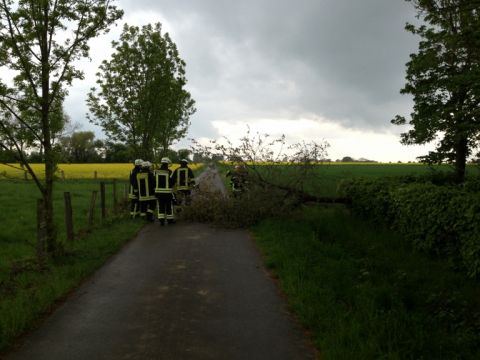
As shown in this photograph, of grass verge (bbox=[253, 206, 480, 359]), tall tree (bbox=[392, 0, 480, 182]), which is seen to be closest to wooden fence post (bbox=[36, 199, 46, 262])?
grass verge (bbox=[253, 206, 480, 359])

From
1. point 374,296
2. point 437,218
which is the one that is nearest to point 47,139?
point 374,296

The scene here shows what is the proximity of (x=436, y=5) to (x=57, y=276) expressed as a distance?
52.2 feet

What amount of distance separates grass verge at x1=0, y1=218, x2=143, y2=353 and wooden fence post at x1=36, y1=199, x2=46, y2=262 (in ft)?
0.76

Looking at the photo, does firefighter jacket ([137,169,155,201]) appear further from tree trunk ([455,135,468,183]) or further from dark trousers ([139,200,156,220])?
tree trunk ([455,135,468,183])

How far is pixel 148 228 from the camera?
480 inches

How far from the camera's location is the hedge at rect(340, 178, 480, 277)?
7.10m

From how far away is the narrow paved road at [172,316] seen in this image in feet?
14.0

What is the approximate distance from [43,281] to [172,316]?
277cm

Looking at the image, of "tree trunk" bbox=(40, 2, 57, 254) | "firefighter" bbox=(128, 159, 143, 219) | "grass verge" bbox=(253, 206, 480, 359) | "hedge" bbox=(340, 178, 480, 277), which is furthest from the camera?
"firefighter" bbox=(128, 159, 143, 219)

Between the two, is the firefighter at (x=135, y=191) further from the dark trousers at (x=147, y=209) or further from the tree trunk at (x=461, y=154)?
the tree trunk at (x=461, y=154)

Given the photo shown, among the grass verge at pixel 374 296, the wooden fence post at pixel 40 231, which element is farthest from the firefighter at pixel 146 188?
the wooden fence post at pixel 40 231

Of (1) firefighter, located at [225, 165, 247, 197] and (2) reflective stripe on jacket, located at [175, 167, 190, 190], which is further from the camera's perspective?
(2) reflective stripe on jacket, located at [175, 167, 190, 190]

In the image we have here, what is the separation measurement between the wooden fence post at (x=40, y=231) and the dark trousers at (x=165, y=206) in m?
4.87

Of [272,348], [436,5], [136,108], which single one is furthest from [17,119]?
[436,5]
